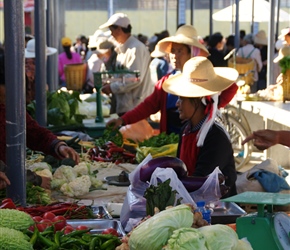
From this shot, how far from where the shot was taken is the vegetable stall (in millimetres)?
2953

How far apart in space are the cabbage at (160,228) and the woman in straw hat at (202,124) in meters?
1.96

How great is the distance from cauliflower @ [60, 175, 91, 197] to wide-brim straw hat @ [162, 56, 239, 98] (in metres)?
0.88

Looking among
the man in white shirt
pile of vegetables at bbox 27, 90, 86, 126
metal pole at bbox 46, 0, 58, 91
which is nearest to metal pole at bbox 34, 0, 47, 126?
pile of vegetables at bbox 27, 90, 86, 126

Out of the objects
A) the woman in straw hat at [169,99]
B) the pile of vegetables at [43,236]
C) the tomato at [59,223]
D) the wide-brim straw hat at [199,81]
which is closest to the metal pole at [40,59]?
the woman in straw hat at [169,99]

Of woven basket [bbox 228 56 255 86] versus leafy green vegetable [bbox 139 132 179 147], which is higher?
leafy green vegetable [bbox 139 132 179 147]

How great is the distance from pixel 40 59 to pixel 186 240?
19.8ft

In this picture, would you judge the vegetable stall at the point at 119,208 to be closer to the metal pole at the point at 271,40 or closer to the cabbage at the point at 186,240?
the cabbage at the point at 186,240

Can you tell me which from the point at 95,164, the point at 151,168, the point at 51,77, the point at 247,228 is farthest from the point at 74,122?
the point at 247,228

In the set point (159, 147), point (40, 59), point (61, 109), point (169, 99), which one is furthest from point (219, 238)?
point (61, 109)

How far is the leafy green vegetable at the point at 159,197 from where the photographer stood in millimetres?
3764

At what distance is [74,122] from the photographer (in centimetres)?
926

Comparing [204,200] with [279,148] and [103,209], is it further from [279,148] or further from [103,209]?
[279,148]

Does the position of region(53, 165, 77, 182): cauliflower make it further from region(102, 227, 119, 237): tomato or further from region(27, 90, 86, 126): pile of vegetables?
region(27, 90, 86, 126): pile of vegetables

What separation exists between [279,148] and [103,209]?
6.59 metres
